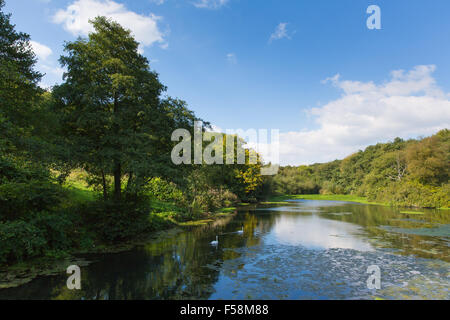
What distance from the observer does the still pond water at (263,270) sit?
775 cm

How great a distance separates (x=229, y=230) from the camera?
63.4ft

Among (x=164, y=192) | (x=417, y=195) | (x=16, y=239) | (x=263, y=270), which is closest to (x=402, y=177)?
(x=417, y=195)

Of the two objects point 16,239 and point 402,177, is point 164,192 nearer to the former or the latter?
point 16,239

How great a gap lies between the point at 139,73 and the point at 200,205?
15442 mm

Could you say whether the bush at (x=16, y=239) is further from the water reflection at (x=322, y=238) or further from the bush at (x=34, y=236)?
the water reflection at (x=322, y=238)

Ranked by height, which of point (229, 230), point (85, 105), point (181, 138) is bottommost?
point (229, 230)

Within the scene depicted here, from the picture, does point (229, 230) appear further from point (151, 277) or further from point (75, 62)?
point (75, 62)

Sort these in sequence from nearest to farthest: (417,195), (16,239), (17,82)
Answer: (16,239) → (17,82) → (417,195)

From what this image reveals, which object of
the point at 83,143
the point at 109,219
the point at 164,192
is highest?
the point at 83,143

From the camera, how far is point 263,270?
9891mm

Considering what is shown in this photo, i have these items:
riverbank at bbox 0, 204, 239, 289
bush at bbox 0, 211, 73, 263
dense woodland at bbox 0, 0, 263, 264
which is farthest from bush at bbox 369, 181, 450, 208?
bush at bbox 0, 211, 73, 263

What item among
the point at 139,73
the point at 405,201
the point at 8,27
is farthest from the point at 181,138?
the point at 405,201

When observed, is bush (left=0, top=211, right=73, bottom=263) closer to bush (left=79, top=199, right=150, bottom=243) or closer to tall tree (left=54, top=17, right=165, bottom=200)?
bush (left=79, top=199, right=150, bottom=243)
